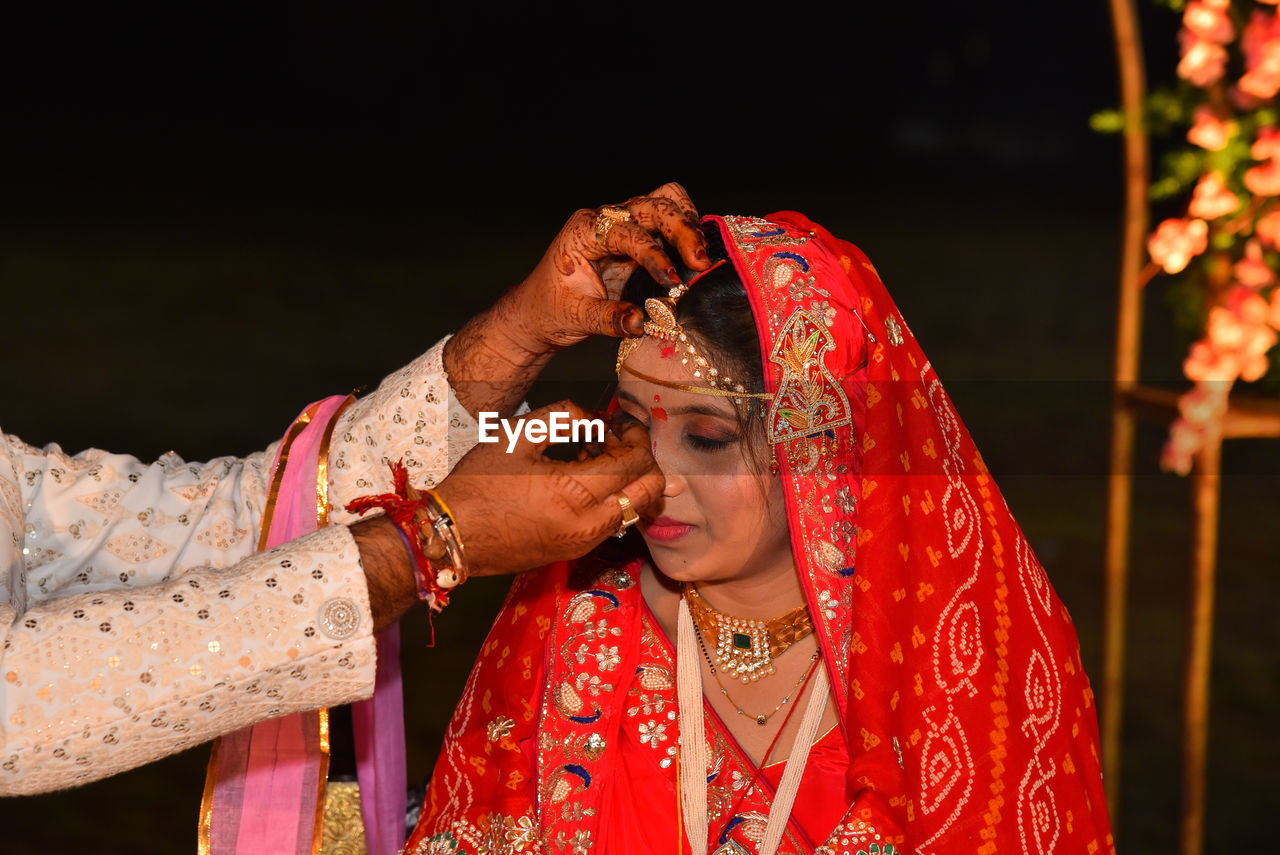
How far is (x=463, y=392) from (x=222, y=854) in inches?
38.2

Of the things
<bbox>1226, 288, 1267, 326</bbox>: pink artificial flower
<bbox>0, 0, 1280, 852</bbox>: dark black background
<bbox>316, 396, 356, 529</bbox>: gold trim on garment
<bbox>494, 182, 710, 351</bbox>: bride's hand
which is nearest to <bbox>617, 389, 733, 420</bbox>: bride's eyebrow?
<bbox>494, 182, 710, 351</bbox>: bride's hand

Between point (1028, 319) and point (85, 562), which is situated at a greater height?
point (1028, 319)

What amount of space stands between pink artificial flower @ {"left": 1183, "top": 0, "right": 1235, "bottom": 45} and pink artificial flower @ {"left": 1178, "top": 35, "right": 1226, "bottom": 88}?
2 centimetres

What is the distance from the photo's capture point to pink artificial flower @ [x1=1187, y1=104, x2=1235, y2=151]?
269cm

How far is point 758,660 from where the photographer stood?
2250 millimetres

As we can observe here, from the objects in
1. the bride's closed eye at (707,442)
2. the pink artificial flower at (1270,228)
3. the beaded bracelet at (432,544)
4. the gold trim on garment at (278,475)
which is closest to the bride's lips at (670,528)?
the bride's closed eye at (707,442)

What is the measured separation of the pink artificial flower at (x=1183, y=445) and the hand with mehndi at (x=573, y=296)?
1.37 meters

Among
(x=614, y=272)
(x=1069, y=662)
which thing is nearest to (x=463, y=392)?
(x=614, y=272)

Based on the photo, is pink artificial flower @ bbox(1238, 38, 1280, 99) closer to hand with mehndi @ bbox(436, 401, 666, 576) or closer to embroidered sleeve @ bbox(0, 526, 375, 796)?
hand with mehndi @ bbox(436, 401, 666, 576)

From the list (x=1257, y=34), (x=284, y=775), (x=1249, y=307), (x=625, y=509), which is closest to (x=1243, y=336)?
(x=1249, y=307)

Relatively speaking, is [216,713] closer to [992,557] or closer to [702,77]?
[992,557]

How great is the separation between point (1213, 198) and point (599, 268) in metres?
1.42

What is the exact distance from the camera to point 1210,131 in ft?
8.86

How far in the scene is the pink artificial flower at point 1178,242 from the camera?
2746 millimetres
